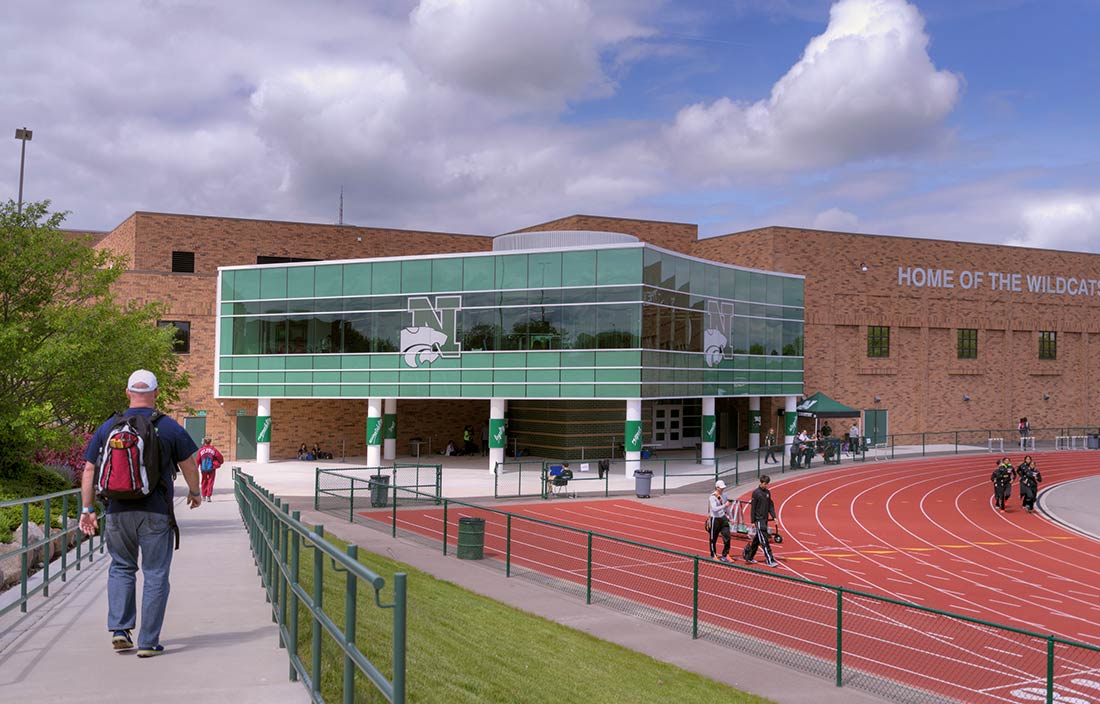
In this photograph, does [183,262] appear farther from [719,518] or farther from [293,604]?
[293,604]

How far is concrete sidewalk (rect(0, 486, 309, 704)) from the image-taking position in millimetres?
5586

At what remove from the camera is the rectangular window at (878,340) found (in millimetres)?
54625

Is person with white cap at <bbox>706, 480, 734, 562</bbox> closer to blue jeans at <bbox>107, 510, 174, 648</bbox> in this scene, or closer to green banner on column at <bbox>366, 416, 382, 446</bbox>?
blue jeans at <bbox>107, 510, 174, 648</bbox>

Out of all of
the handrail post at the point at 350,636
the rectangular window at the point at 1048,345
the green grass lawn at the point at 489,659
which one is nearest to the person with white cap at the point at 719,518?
the green grass lawn at the point at 489,659

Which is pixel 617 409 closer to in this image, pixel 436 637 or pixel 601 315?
pixel 601 315

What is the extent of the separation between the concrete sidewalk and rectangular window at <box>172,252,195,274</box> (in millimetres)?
44355

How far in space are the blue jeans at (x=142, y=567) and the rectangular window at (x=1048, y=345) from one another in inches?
2529

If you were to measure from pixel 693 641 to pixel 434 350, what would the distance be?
30.4 m

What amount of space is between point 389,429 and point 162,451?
3966cm

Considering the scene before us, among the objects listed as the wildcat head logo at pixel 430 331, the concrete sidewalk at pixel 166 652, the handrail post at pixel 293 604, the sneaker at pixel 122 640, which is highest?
the wildcat head logo at pixel 430 331

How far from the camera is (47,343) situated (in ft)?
57.7

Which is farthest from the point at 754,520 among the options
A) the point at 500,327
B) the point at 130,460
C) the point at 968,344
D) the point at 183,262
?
the point at 968,344

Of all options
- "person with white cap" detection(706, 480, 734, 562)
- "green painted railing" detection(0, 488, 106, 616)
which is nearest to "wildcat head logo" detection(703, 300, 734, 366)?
"person with white cap" detection(706, 480, 734, 562)

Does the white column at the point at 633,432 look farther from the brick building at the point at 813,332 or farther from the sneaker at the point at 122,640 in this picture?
the sneaker at the point at 122,640
